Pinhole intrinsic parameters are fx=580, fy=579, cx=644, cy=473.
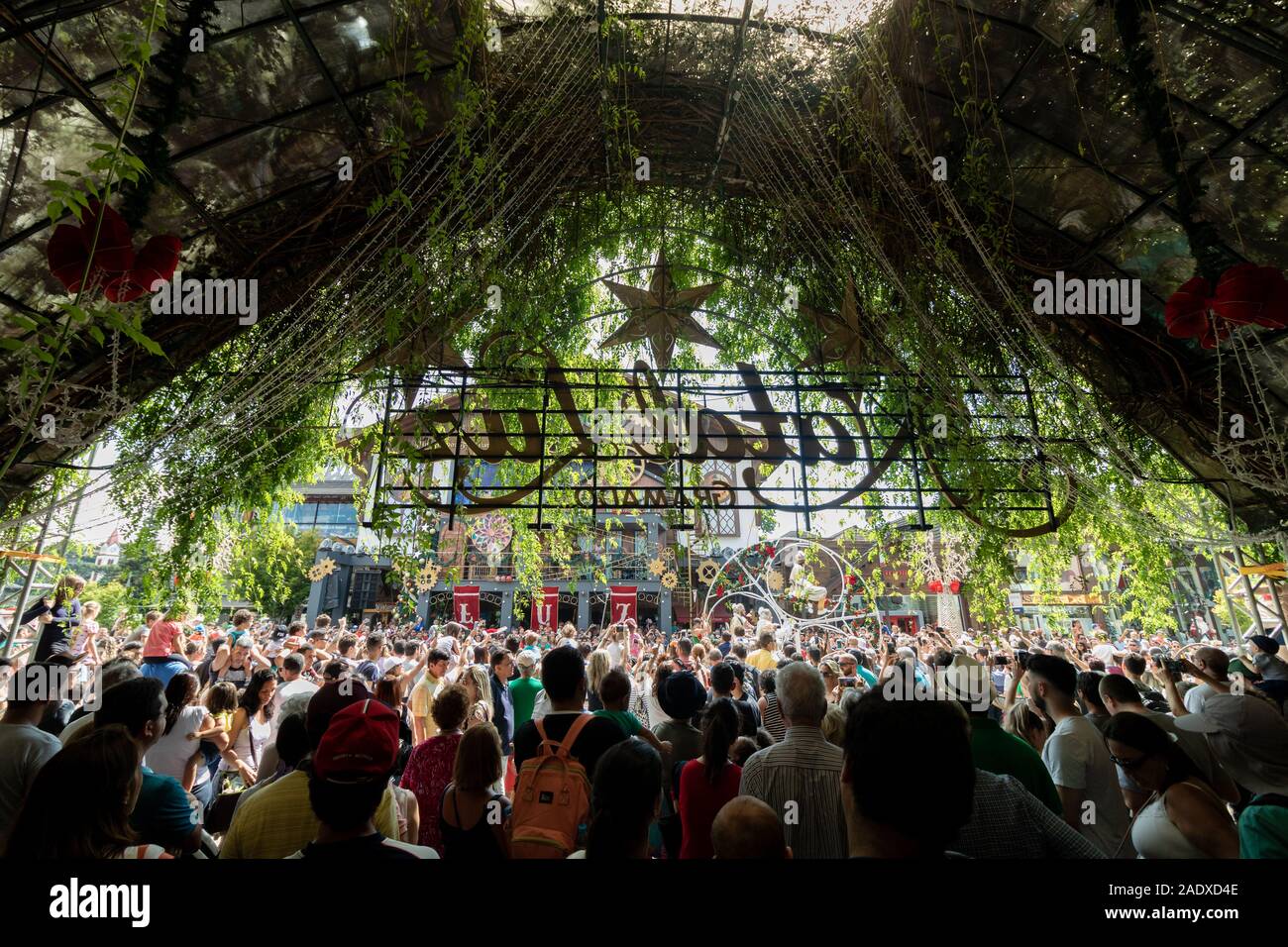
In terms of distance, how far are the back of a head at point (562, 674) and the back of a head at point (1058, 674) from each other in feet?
8.35

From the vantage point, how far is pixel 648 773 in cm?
181

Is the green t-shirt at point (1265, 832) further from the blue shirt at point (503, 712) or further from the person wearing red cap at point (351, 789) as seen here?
the blue shirt at point (503, 712)

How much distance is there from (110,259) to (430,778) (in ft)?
9.38

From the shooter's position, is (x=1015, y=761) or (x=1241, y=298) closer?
(x=1015, y=761)

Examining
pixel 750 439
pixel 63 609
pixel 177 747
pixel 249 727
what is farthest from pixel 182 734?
pixel 63 609

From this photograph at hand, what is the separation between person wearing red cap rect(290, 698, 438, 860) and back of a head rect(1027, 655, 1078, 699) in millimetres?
3254

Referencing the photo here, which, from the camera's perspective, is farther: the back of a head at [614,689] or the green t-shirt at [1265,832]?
the back of a head at [614,689]

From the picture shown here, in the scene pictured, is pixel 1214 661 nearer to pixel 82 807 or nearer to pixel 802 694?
pixel 802 694

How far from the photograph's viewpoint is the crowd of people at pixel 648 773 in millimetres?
1537

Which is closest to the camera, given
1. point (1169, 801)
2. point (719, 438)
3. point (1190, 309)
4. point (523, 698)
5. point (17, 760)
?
point (1169, 801)

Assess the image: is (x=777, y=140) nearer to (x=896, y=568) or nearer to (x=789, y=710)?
(x=896, y=568)

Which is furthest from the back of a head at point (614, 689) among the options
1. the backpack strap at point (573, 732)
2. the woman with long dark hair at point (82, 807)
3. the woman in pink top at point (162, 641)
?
the woman in pink top at point (162, 641)

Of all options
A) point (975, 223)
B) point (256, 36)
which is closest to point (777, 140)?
point (975, 223)
